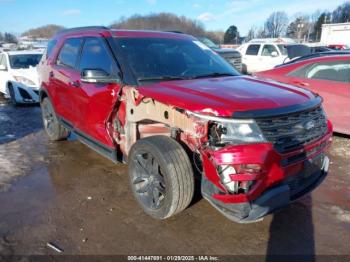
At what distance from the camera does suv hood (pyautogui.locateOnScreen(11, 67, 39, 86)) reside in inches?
355

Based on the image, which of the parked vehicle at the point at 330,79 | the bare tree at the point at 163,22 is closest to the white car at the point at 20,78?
the parked vehicle at the point at 330,79

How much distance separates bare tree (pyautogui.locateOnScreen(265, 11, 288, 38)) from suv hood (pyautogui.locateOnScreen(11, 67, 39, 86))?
95.2m

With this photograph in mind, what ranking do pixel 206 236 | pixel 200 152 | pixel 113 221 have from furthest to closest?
pixel 113 221, pixel 206 236, pixel 200 152

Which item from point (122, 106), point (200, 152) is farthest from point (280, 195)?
point (122, 106)

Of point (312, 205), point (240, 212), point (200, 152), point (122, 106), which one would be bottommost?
point (312, 205)

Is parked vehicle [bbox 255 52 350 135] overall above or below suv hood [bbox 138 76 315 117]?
below

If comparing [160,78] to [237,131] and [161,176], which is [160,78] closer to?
[161,176]

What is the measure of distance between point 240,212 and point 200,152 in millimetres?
589

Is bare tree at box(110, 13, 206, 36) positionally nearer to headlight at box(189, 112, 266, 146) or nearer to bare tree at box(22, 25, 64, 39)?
bare tree at box(22, 25, 64, 39)

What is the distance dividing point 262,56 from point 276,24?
9525 cm

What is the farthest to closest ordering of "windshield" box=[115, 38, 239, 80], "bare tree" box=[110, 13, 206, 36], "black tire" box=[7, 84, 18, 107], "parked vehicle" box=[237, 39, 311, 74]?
"bare tree" box=[110, 13, 206, 36] < "parked vehicle" box=[237, 39, 311, 74] < "black tire" box=[7, 84, 18, 107] < "windshield" box=[115, 38, 239, 80]

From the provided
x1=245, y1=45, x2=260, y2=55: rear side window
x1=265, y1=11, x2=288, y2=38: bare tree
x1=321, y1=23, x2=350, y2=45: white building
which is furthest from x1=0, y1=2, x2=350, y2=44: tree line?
x1=245, y1=45, x2=260, y2=55: rear side window

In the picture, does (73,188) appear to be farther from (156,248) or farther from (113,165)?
(156,248)

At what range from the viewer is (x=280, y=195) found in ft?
8.75
